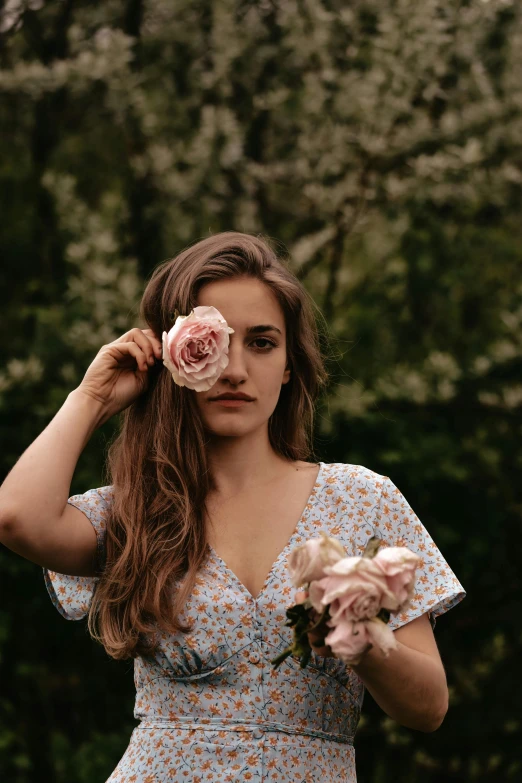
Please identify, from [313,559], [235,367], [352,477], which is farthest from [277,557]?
[313,559]

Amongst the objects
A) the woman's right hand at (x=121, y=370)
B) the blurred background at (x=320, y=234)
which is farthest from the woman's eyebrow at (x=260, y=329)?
the blurred background at (x=320, y=234)

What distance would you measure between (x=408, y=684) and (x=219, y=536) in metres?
0.56

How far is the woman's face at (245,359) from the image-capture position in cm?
243

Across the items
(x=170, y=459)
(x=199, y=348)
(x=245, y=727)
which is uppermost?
(x=199, y=348)

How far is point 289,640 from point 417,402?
2837 mm

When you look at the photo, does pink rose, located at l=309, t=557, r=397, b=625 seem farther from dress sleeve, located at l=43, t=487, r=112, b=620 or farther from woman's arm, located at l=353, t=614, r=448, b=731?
dress sleeve, located at l=43, t=487, r=112, b=620

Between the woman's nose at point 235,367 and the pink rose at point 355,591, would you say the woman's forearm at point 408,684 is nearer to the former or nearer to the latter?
the pink rose at point 355,591

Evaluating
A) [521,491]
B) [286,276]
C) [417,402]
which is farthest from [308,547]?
[521,491]

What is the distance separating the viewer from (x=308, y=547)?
70.9 inches

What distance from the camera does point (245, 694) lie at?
231 centimetres

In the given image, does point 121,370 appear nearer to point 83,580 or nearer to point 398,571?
point 83,580

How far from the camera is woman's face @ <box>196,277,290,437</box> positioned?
2.43 meters

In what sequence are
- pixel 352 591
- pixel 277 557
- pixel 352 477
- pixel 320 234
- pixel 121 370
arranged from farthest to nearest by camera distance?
1. pixel 320 234
2. pixel 121 370
3. pixel 352 477
4. pixel 277 557
5. pixel 352 591

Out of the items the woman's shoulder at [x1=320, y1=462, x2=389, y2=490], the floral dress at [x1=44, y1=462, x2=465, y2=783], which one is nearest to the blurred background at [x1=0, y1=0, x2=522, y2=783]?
the woman's shoulder at [x1=320, y1=462, x2=389, y2=490]
